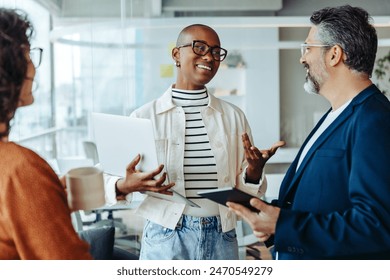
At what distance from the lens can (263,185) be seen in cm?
188

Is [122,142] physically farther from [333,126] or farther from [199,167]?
[333,126]

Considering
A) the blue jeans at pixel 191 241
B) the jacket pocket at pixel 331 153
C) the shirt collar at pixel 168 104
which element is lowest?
the blue jeans at pixel 191 241

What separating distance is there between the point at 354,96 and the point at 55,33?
1.90m

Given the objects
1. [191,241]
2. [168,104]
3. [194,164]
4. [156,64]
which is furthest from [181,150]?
[156,64]

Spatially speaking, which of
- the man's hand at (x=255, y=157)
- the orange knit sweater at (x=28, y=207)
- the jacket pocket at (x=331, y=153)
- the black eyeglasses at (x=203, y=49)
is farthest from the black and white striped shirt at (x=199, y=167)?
the orange knit sweater at (x=28, y=207)

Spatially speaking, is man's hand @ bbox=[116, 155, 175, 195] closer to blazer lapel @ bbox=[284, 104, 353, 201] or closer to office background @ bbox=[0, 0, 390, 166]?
blazer lapel @ bbox=[284, 104, 353, 201]

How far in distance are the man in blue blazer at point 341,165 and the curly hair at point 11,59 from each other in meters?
0.61

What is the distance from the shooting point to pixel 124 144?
1744 mm

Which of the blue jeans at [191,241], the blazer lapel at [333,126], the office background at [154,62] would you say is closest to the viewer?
the blazer lapel at [333,126]

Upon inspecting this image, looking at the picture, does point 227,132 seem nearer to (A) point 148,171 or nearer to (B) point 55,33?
(A) point 148,171

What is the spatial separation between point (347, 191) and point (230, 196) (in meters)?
0.30

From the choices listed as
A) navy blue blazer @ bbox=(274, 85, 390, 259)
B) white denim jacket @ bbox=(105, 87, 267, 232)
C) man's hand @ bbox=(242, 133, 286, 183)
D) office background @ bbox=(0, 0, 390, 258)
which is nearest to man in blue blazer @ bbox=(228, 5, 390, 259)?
navy blue blazer @ bbox=(274, 85, 390, 259)

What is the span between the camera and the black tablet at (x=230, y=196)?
140 centimetres

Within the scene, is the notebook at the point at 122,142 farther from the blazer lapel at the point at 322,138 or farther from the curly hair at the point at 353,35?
the curly hair at the point at 353,35
